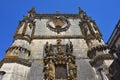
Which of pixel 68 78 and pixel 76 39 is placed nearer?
pixel 68 78

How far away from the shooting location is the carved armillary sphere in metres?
29.0

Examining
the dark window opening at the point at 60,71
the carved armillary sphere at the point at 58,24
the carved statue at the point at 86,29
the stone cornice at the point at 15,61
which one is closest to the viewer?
the dark window opening at the point at 60,71

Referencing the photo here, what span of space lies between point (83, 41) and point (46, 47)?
4.80 m

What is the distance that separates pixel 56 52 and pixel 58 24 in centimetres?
911

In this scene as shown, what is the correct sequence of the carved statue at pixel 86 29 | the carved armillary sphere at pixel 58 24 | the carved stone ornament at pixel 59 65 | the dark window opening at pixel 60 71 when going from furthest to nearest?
the carved armillary sphere at pixel 58 24
the carved statue at pixel 86 29
the dark window opening at pixel 60 71
the carved stone ornament at pixel 59 65

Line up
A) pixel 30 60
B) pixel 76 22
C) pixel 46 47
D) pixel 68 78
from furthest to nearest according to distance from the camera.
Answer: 1. pixel 76 22
2. pixel 46 47
3. pixel 30 60
4. pixel 68 78

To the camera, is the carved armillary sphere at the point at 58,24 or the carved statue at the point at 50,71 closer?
the carved statue at the point at 50,71

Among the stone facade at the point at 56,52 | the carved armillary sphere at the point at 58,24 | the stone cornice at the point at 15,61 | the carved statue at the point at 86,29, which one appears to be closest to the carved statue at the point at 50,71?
the stone facade at the point at 56,52

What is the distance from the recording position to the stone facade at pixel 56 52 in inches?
758

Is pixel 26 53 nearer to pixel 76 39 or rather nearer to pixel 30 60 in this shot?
pixel 30 60

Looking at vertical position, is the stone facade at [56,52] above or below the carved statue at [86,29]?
below

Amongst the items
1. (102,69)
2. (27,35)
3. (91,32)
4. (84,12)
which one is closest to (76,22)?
(84,12)

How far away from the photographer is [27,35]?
25.5m

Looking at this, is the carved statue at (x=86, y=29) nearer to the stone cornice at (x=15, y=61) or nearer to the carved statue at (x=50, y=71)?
the carved statue at (x=50, y=71)
